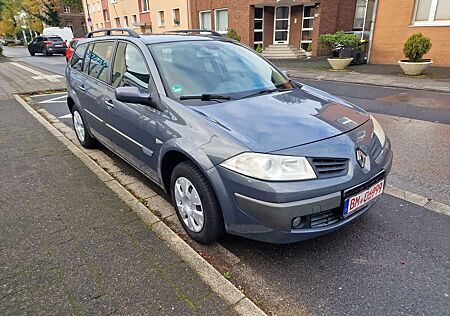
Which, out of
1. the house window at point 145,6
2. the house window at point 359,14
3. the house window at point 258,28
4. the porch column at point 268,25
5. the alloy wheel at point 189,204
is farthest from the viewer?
the house window at point 145,6

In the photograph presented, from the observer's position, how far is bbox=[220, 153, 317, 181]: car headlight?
2.19 metres

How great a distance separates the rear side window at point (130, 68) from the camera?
10.6ft

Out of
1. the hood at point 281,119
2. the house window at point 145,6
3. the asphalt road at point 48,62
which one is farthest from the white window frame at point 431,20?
the house window at point 145,6

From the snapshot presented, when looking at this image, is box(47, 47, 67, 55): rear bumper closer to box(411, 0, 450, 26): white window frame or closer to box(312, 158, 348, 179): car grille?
box(411, 0, 450, 26): white window frame

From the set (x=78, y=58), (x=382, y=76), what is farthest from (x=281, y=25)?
(x=78, y=58)

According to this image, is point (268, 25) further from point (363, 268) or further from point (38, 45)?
point (363, 268)

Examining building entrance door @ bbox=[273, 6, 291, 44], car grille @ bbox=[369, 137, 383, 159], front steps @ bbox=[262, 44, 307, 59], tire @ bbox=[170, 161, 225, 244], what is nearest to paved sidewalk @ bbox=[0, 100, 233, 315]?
tire @ bbox=[170, 161, 225, 244]

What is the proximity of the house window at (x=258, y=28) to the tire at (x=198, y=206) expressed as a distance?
2069cm

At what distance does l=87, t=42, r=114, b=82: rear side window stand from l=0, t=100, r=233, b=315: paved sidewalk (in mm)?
1292

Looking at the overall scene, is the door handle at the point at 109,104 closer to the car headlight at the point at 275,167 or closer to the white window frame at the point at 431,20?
the car headlight at the point at 275,167

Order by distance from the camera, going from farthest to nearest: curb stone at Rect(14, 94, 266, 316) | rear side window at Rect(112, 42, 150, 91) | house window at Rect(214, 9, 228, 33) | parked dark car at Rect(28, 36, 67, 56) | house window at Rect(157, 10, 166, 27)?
house window at Rect(157, 10, 166, 27) < parked dark car at Rect(28, 36, 67, 56) < house window at Rect(214, 9, 228, 33) < rear side window at Rect(112, 42, 150, 91) < curb stone at Rect(14, 94, 266, 316)

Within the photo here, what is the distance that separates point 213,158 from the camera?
2398mm

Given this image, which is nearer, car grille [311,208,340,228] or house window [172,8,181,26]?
car grille [311,208,340,228]

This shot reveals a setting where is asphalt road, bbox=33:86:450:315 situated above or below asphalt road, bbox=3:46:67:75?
above
